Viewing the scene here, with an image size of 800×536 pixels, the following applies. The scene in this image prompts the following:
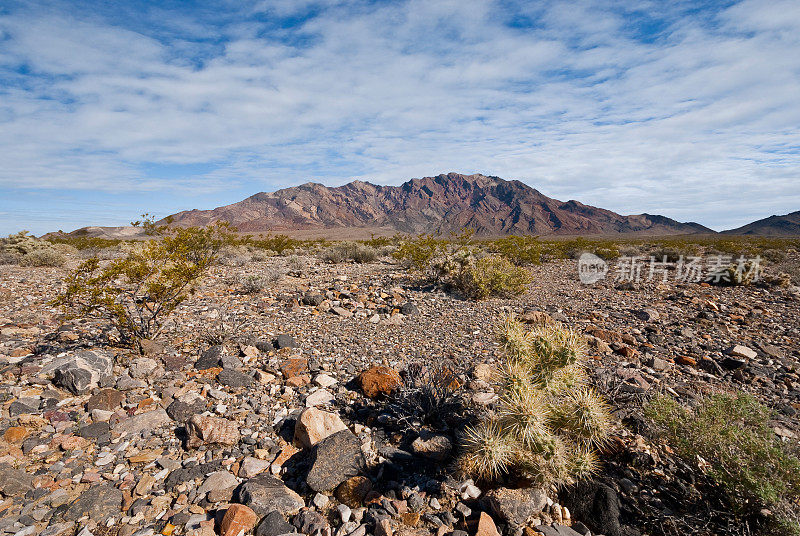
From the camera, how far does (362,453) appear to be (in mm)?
3891

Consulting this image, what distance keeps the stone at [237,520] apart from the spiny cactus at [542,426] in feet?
6.58

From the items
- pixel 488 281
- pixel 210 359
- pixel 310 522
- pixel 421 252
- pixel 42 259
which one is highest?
pixel 421 252

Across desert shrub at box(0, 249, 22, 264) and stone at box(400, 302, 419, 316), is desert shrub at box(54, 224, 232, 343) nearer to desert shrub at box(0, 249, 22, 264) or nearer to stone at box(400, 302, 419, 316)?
stone at box(400, 302, 419, 316)

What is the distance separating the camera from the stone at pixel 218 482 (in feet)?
11.4

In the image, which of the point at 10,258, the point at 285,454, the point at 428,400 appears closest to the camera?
the point at 285,454

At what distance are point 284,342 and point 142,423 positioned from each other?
2712 mm

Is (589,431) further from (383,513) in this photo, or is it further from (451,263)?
(451,263)

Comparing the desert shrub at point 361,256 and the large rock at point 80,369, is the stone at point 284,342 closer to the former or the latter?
the large rock at point 80,369

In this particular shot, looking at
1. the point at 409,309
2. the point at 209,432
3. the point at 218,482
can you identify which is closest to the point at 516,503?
the point at 218,482

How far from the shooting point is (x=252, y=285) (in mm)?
10359

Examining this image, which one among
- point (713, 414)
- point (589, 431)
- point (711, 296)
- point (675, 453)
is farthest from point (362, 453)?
point (711, 296)

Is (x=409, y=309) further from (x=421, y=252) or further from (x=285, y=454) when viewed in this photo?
(x=285, y=454)

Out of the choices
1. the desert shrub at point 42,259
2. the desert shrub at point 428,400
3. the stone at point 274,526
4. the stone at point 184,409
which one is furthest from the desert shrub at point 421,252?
the desert shrub at point 42,259

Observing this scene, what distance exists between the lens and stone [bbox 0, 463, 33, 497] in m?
3.22
